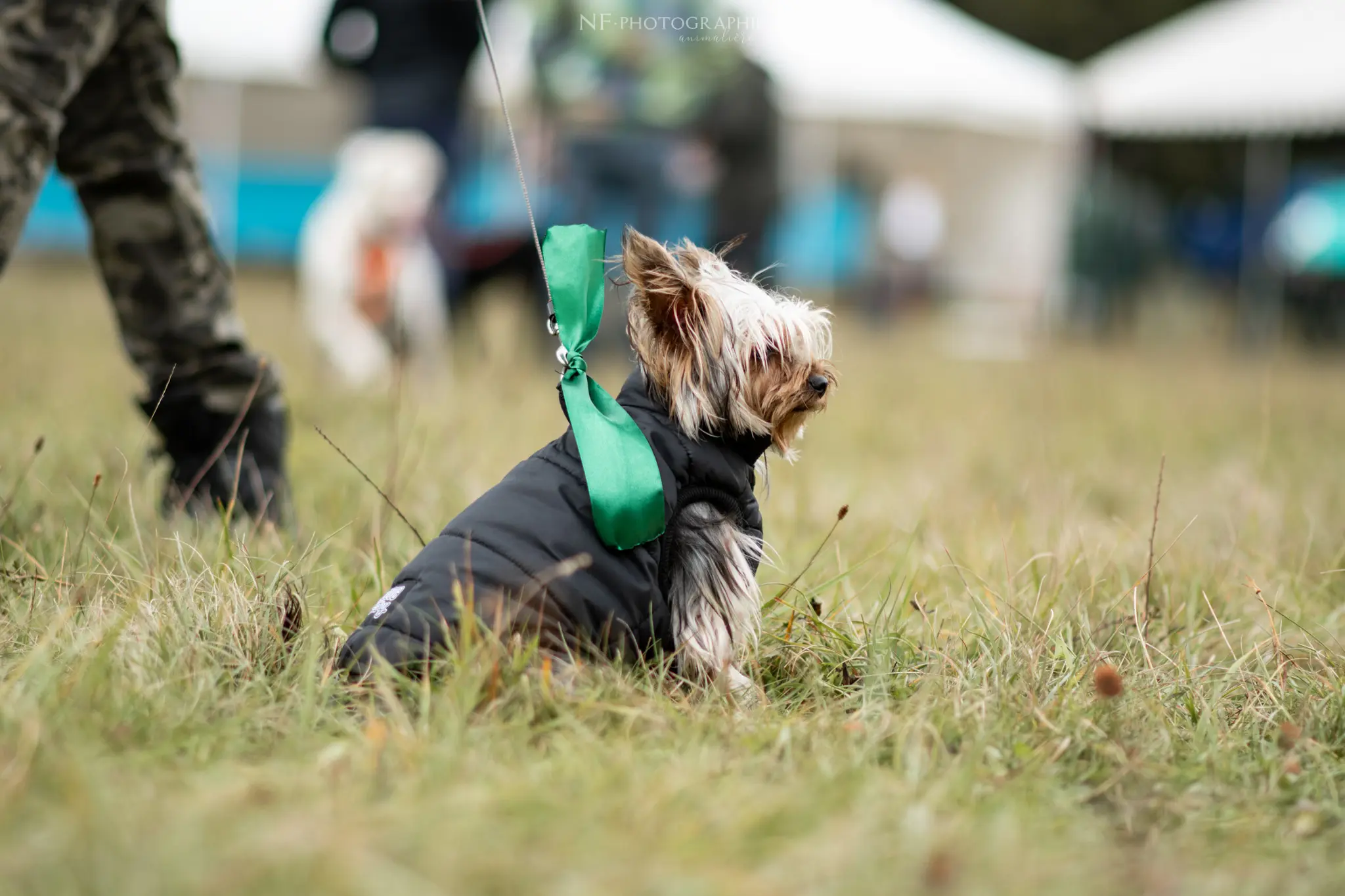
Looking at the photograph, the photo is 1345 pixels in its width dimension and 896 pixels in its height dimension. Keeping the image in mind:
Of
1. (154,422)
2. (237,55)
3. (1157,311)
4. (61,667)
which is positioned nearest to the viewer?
(61,667)

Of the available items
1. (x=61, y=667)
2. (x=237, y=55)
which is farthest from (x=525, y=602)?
(x=237, y=55)

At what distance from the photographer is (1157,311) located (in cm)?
1745

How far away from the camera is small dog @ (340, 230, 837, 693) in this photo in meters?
2.06

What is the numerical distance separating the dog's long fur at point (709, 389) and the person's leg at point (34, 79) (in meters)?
1.28

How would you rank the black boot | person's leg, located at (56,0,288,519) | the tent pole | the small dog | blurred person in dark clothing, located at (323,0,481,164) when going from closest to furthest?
the small dog → person's leg, located at (56,0,288,519) → the black boot → blurred person in dark clothing, located at (323,0,481,164) → the tent pole

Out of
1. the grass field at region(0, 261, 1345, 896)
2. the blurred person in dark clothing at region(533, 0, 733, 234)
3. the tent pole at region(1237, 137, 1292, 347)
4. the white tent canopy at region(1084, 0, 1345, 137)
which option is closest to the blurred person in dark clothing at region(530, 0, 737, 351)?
the blurred person in dark clothing at region(533, 0, 733, 234)

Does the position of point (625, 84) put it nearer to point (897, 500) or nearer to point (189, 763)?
point (897, 500)

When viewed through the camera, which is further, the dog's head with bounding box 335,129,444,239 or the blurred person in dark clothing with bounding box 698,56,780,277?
the blurred person in dark clothing with bounding box 698,56,780,277

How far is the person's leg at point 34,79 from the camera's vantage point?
2.36 metres

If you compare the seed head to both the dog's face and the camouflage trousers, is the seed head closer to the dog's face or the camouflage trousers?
the dog's face

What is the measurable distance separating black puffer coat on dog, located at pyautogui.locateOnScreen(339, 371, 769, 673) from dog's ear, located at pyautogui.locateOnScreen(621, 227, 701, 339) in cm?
22

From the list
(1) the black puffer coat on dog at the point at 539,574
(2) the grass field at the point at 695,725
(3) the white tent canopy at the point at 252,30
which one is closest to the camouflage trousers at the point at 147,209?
(2) the grass field at the point at 695,725

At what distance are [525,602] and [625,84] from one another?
595 cm

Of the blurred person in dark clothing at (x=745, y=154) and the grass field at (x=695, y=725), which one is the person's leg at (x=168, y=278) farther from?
the blurred person in dark clothing at (x=745, y=154)
